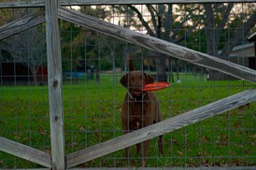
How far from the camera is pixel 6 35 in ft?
15.9

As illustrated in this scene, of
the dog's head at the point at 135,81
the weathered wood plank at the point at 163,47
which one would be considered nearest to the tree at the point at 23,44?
the weathered wood plank at the point at 163,47

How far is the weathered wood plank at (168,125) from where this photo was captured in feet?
15.6

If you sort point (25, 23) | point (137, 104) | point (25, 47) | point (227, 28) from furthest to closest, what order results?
point (25, 47), point (137, 104), point (227, 28), point (25, 23)

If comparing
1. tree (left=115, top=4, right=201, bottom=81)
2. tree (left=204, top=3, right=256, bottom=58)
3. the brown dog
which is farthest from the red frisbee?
tree (left=204, top=3, right=256, bottom=58)

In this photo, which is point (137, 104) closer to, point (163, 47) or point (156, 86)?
point (156, 86)

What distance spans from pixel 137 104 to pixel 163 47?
157cm

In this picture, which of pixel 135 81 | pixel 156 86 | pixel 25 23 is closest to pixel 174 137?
pixel 135 81

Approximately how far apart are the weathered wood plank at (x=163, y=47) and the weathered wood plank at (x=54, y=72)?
4.7 inches

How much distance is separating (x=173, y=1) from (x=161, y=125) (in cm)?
140

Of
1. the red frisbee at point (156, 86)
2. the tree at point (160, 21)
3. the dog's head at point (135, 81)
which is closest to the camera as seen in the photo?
the red frisbee at point (156, 86)

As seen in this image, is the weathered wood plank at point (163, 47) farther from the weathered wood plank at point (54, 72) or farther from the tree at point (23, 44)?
the tree at point (23, 44)

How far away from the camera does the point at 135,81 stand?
5.86m

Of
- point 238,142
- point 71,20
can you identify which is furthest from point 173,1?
point 238,142

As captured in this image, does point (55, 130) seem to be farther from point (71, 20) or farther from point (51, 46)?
point (71, 20)
